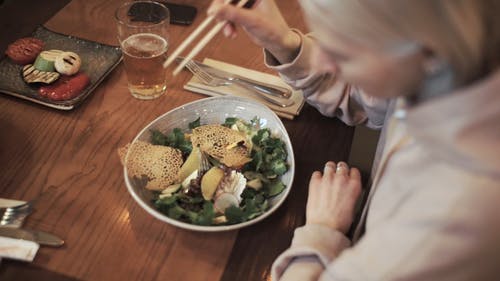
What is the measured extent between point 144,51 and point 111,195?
13.0 inches

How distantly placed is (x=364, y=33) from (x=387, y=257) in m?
0.27

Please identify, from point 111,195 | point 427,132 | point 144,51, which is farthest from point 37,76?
point 427,132

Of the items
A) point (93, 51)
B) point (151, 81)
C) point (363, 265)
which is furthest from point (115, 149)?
point (363, 265)

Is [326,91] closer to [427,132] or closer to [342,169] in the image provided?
[342,169]

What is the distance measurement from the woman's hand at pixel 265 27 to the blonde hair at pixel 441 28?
35 cm

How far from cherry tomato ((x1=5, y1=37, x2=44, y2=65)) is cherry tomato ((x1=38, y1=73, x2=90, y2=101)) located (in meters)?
0.10

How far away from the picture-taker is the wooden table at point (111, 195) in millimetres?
698

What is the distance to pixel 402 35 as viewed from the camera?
0.46 meters

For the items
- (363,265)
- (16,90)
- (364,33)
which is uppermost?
(364,33)

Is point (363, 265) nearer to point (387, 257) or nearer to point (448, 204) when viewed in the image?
point (387, 257)

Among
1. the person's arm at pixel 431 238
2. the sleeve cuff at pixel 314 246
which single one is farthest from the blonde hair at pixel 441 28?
the sleeve cuff at pixel 314 246

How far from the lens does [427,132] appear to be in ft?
1.66

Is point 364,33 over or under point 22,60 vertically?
over

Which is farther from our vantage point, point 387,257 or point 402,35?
point 387,257
